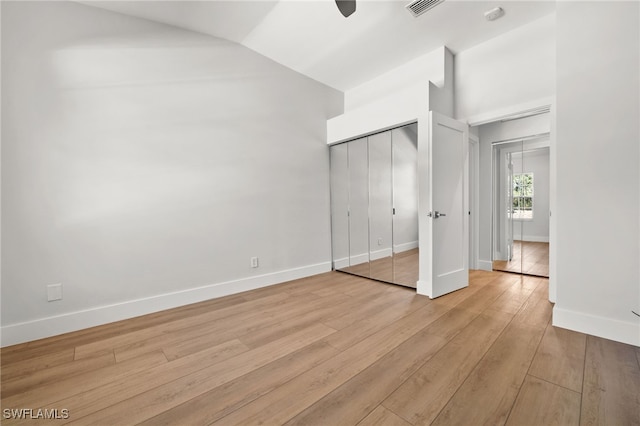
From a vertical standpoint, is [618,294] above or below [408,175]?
below

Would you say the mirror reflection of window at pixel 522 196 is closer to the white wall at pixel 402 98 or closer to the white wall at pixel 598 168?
the white wall at pixel 402 98

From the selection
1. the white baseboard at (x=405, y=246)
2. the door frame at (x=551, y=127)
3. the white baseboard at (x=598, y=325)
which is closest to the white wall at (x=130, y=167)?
the white baseboard at (x=405, y=246)

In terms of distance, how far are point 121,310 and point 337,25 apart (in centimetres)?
361

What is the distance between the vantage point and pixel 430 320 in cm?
226

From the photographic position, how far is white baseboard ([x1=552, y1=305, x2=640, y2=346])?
1.84 meters

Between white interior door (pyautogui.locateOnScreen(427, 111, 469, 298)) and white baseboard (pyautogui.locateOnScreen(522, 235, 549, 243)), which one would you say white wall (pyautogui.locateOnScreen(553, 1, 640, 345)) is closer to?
white interior door (pyautogui.locateOnScreen(427, 111, 469, 298))

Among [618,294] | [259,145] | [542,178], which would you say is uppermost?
[259,145]

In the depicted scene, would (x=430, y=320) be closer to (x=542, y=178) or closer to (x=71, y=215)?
(x=542, y=178)

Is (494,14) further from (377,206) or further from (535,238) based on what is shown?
(535,238)

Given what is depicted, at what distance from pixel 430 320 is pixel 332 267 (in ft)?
6.62

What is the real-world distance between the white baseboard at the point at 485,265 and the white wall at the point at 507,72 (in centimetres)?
217

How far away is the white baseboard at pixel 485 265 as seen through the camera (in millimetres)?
3904

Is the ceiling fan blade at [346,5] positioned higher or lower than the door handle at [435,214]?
higher

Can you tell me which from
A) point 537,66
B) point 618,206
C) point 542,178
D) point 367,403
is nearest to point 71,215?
point 367,403
